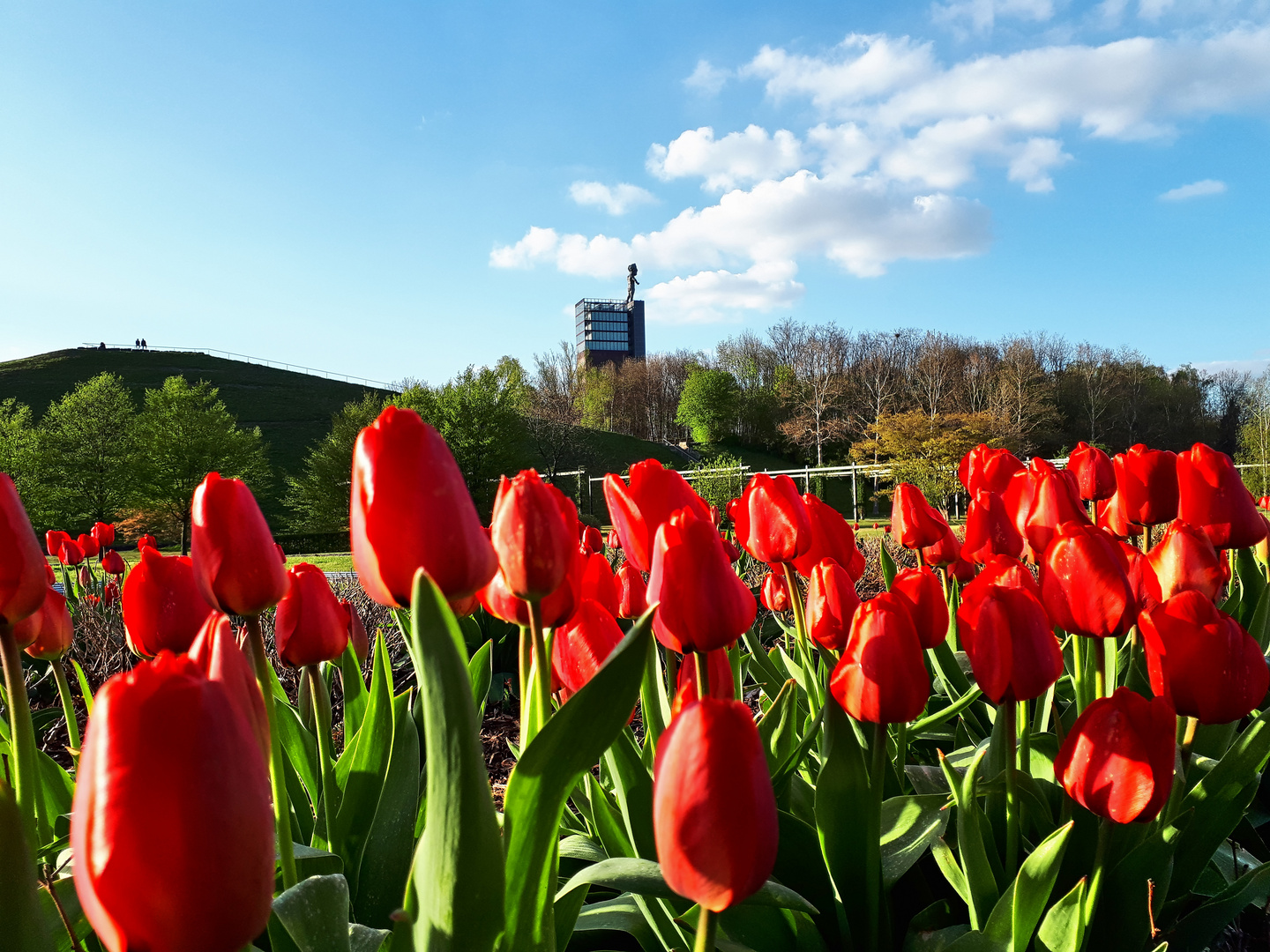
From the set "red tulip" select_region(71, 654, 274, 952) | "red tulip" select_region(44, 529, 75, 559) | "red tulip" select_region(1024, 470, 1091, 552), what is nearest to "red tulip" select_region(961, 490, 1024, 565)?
"red tulip" select_region(1024, 470, 1091, 552)

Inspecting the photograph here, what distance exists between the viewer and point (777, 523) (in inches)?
58.8

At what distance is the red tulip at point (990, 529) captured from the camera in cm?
175

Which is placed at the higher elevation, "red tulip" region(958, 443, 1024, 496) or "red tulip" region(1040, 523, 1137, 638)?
"red tulip" region(958, 443, 1024, 496)

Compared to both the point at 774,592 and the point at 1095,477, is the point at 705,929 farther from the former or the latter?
the point at 774,592

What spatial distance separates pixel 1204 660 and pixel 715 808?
2.76ft

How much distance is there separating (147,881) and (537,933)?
17.8 inches

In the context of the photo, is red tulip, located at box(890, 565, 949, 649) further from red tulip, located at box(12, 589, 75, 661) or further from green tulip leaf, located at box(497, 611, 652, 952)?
red tulip, located at box(12, 589, 75, 661)

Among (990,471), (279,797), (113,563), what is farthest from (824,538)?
(113,563)

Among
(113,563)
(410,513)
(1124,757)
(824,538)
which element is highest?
(410,513)

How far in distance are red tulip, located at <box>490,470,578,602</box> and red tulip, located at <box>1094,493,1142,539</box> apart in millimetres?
1644

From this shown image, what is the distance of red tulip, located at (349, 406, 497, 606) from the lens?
2.25 feet

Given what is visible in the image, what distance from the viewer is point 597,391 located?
60.1 m

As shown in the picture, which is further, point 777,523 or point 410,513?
point 777,523

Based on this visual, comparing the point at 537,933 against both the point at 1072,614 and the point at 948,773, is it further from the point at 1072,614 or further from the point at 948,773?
the point at 1072,614
